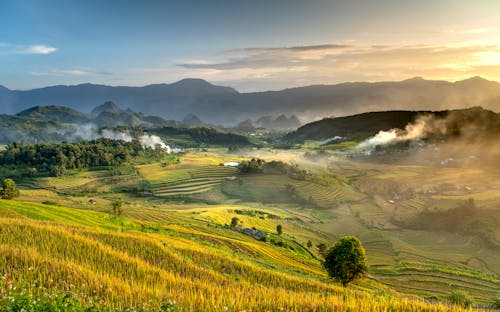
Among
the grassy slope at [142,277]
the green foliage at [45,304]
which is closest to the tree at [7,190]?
the grassy slope at [142,277]

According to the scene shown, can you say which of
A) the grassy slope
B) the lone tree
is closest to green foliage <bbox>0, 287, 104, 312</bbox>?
the grassy slope

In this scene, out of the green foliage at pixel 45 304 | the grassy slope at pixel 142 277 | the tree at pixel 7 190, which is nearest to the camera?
the green foliage at pixel 45 304

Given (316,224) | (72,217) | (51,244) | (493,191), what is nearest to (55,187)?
(316,224)

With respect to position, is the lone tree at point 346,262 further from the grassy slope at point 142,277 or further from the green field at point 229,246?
the grassy slope at point 142,277

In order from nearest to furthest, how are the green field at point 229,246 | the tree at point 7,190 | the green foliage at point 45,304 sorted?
the green foliage at point 45,304, the green field at point 229,246, the tree at point 7,190

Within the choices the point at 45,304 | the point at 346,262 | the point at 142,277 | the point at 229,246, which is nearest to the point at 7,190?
the point at 229,246

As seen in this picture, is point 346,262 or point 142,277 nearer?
point 142,277

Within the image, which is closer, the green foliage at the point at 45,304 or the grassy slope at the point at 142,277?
the green foliage at the point at 45,304

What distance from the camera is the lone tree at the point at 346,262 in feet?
152

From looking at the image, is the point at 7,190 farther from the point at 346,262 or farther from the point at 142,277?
the point at 142,277

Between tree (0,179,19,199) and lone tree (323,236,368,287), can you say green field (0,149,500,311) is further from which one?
tree (0,179,19,199)

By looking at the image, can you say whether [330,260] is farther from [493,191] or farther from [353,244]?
[493,191]

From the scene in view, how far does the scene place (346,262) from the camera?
1822 inches

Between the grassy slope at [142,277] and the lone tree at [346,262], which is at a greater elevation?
the grassy slope at [142,277]
